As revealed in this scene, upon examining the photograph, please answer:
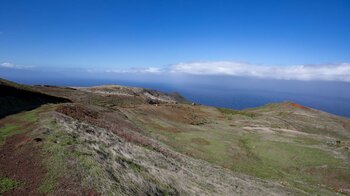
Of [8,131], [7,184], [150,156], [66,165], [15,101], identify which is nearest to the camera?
[7,184]

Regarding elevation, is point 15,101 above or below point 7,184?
above

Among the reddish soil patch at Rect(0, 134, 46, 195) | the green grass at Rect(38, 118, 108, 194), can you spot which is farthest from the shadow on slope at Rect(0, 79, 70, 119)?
the green grass at Rect(38, 118, 108, 194)

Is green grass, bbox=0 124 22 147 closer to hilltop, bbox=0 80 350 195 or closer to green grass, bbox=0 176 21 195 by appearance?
hilltop, bbox=0 80 350 195

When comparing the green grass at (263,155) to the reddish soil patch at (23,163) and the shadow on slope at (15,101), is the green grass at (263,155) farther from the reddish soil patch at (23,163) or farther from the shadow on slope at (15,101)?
the reddish soil patch at (23,163)

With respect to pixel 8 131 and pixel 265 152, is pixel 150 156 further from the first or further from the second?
pixel 265 152

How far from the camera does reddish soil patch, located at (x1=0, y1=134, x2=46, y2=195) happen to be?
1900cm

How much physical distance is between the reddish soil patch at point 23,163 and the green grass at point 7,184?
1.09 ft

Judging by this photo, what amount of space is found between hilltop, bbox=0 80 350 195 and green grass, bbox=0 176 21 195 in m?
0.06

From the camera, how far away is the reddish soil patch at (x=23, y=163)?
1900 cm

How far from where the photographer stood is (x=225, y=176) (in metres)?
35.1

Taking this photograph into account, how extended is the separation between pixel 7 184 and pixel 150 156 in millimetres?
16182

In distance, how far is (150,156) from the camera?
3284cm

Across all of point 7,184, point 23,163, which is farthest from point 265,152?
point 7,184

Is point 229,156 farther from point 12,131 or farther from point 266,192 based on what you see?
point 12,131
